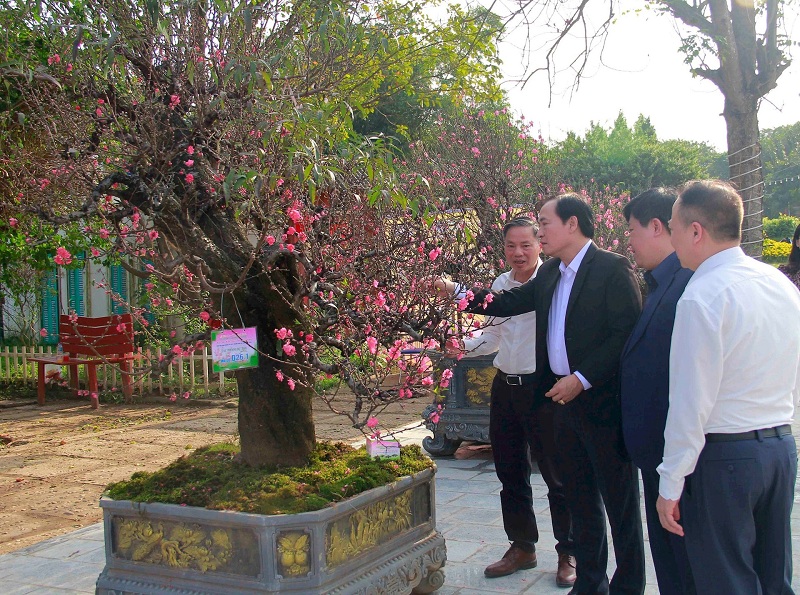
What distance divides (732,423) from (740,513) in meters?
0.28

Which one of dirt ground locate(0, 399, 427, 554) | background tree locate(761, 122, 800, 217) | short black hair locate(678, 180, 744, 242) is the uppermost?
background tree locate(761, 122, 800, 217)

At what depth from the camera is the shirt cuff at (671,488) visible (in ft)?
8.28

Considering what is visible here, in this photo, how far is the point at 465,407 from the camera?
7.30m

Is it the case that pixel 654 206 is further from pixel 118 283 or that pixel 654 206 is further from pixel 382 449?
pixel 118 283

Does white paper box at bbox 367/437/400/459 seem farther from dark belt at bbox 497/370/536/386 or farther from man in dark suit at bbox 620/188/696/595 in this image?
man in dark suit at bbox 620/188/696/595

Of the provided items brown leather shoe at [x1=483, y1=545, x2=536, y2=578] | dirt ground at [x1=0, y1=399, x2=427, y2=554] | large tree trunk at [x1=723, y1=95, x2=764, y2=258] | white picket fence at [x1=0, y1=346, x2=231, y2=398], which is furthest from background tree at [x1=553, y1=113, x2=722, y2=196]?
brown leather shoe at [x1=483, y1=545, x2=536, y2=578]

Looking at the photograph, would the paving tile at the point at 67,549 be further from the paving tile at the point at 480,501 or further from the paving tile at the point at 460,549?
the paving tile at the point at 480,501

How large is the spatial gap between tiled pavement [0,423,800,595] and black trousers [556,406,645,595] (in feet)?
1.58

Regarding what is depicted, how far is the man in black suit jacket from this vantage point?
11.5ft

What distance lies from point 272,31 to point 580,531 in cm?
293

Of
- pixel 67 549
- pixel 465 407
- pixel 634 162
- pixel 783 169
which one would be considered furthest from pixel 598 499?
pixel 783 169

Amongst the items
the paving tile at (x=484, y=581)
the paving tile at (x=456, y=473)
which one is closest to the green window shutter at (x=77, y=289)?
the paving tile at (x=456, y=473)

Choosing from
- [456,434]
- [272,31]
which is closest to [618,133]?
[456,434]

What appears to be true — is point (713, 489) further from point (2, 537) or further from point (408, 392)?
point (2, 537)
